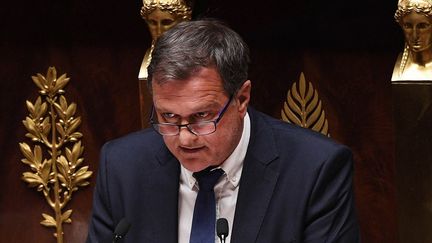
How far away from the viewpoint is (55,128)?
1.87 m

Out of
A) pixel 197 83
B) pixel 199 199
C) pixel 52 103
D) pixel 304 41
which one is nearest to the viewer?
pixel 197 83

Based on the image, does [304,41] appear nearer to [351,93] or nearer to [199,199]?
[351,93]

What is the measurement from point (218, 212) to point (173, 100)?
202 millimetres

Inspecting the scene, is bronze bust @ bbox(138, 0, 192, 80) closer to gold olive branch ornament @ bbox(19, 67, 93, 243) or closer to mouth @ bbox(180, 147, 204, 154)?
gold olive branch ornament @ bbox(19, 67, 93, 243)

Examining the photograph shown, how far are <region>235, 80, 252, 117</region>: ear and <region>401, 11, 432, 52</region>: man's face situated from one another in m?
0.33

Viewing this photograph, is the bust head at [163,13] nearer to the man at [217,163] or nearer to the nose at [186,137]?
the man at [217,163]

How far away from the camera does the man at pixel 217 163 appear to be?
1283mm

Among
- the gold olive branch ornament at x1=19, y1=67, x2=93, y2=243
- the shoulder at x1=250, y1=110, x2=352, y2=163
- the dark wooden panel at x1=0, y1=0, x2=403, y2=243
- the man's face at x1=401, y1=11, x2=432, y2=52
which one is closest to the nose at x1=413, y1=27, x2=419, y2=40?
the man's face at x1=401, y1=11, x2=432, y2=52

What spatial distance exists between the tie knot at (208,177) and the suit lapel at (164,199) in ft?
0.14

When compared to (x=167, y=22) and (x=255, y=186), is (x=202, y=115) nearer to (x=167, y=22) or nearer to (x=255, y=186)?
(x=255, y=186)

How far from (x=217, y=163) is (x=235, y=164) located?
0.04 meters

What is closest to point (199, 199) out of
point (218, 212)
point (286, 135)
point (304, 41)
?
point (218, 212)

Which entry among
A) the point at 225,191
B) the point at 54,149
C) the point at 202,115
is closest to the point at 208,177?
the point at 225,191

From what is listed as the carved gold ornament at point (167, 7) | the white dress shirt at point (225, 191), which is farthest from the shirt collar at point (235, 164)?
the carved gold ornament at point (167, 7)
